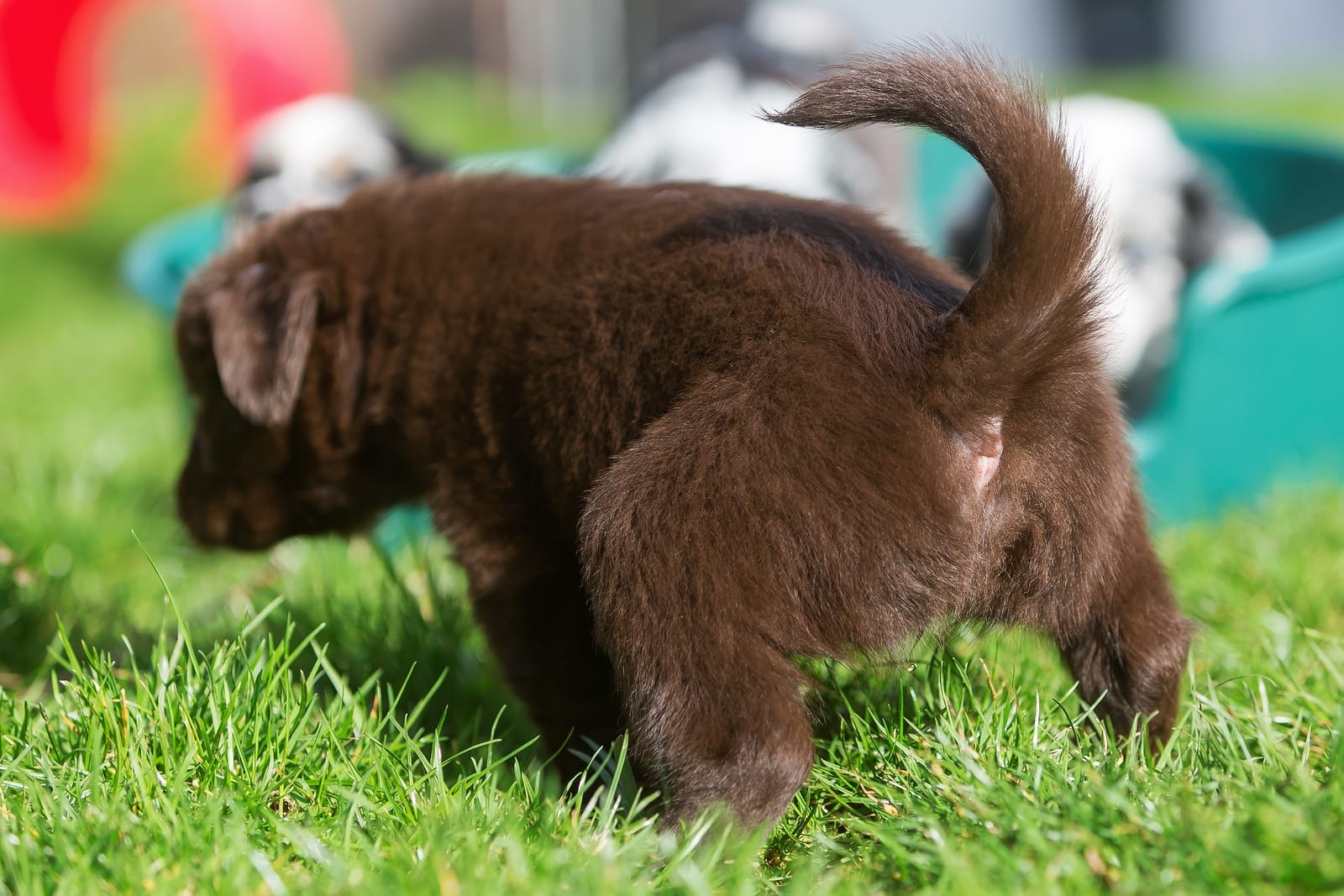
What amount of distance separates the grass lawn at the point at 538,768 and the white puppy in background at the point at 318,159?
1.87m

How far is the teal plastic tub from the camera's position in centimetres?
357

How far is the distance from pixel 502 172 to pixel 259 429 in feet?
2.39

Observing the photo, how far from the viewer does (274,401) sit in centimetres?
245

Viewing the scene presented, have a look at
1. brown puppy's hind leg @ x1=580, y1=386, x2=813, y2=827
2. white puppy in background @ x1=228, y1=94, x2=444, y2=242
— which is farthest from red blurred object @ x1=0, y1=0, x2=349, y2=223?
brown puppy's hind leg @ x1=580, y1=386, x2=813, y2=827

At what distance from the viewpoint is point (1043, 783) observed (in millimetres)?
1823

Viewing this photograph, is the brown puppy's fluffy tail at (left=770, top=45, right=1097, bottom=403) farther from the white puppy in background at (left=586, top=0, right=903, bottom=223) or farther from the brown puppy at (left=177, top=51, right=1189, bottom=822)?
the white puppy in background at (left=586, top=0, right=903, bottom=223)

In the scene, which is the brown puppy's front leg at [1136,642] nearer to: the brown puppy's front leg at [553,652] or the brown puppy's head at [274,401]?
the brown puppy's front leg at [553,652]

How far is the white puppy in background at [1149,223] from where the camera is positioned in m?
3.95

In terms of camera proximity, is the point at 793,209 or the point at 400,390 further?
the point at 400,390

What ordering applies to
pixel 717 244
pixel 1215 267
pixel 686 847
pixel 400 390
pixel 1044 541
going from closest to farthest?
pixel 686 847 → pixel 1044 541 → pixel 717 244 → pixel 400 390 → pixel 1215 267

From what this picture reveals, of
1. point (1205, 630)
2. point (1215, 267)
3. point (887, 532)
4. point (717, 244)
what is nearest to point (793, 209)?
point (717, 244)

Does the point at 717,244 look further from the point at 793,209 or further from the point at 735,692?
the point at 735,692

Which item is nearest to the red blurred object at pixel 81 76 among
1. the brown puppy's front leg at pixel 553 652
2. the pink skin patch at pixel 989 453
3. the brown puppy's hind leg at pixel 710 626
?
the brown puppy's front leg at pixel 553 652

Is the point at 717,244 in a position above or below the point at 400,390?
above
